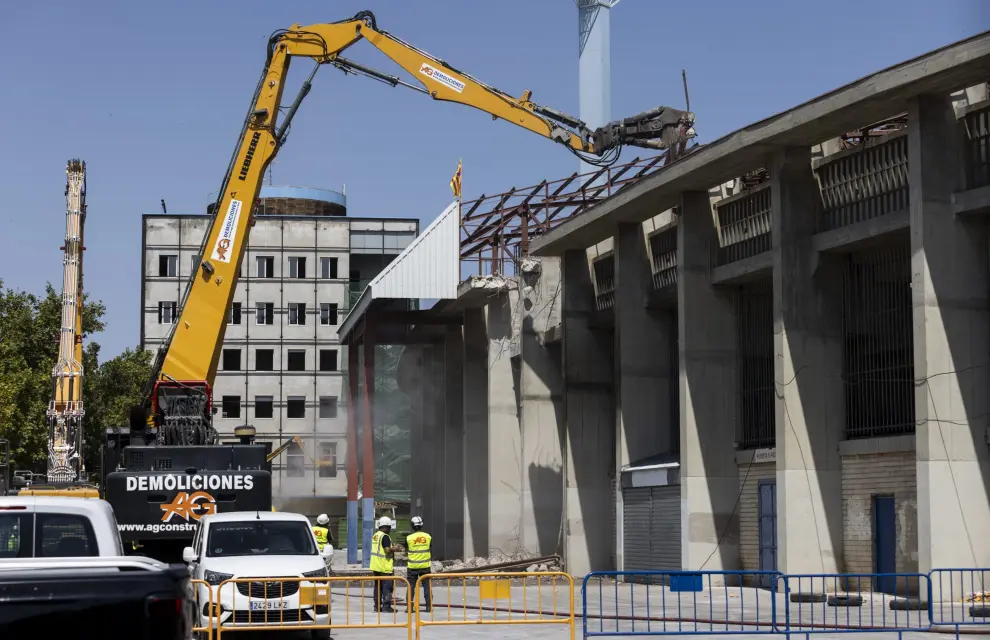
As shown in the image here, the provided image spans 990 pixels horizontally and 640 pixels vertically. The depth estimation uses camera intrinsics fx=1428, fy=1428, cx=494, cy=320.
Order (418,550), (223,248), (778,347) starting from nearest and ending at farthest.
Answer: (418,550) → (778,347) → (223,248)

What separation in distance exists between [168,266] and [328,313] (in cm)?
996

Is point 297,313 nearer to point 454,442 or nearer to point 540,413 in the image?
point 454,442

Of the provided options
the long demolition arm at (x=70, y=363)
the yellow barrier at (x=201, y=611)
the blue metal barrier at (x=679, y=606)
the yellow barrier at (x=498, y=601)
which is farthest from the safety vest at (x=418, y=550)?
the long demolition arm at (x=70, y=363)

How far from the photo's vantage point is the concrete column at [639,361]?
35.4m

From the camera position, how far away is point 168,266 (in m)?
85.7

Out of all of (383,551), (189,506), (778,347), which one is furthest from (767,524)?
(189,506)

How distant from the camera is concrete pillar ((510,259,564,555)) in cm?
4219

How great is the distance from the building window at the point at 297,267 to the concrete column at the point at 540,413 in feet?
147

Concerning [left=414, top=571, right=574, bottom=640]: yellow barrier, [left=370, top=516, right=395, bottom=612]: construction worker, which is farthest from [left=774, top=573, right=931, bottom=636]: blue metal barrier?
[left=370, top=516, right=395, bottom=612]: construction worker

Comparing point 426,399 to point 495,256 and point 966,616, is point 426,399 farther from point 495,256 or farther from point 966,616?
point 966,616

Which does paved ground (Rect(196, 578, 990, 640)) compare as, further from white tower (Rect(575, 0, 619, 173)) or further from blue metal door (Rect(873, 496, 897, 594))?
white tower (Rect(575, 0, 619, 173))

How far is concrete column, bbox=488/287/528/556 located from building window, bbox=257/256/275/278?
41731 mm

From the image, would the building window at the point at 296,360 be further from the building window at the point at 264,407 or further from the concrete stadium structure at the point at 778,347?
the concrete stadium structure at the point at 778,347

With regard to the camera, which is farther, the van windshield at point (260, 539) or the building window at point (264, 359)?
the building window at point (264, 359)
